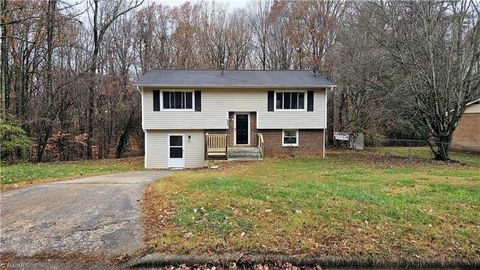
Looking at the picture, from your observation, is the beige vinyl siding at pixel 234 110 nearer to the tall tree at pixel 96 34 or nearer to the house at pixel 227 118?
the house at pixel 227 118

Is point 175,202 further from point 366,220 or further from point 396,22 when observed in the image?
point 396,22

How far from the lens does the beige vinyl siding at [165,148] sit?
18.1 metres

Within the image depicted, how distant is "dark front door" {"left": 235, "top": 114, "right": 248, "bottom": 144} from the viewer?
733 inches

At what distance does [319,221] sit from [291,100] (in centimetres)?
1383

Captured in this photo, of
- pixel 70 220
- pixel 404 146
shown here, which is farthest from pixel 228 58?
pixel 70 220

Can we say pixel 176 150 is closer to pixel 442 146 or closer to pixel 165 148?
pixel 165 148

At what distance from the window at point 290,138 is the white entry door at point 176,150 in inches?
236

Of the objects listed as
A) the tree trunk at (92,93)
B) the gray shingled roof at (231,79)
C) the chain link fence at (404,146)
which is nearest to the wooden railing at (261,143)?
the gray shingled roof at (231,79)

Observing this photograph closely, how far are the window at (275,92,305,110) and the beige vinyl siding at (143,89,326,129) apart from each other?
1.18 feet

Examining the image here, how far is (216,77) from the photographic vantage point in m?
19.4

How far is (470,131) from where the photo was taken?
2552 cm

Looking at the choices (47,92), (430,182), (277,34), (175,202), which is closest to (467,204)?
(430,182)

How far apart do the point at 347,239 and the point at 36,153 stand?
966 inches

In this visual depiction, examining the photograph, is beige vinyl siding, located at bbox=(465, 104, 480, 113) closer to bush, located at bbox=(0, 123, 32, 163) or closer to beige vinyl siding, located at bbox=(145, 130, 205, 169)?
beige vinyl siding, located at bbox=(145, 130, 205, 169)
